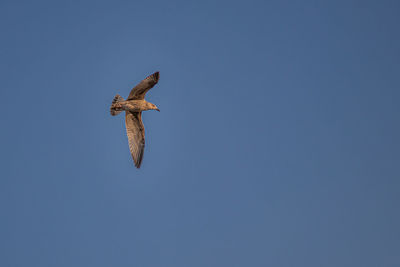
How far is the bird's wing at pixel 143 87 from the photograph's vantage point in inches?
737

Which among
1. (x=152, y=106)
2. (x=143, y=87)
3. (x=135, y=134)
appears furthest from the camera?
(x=135, y=134)

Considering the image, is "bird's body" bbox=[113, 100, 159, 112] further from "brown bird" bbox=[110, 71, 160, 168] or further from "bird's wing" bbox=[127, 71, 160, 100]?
"bird's wing" bbox=[127, 71, 160, 100]

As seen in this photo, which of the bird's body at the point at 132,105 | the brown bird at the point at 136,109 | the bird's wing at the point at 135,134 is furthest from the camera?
the bird's wing at the point at 135,134

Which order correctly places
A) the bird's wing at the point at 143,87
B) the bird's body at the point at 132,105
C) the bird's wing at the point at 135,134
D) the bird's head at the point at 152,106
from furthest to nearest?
the bird's wing at the point at 135,134 < the bird's head at the point at 152,106 < the bird's body at the point at 132,105 < the bird's wing at the point at 143,87

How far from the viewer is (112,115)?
20.4 metres

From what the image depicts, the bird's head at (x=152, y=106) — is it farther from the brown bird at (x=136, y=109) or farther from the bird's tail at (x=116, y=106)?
the bird's tail at (x=116, y=106)

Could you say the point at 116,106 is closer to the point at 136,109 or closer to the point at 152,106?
the point at 136,109

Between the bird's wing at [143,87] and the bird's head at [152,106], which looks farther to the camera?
the bird's head at [152,106]

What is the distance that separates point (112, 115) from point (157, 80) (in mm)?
2863

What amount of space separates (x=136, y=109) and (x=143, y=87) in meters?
1.41

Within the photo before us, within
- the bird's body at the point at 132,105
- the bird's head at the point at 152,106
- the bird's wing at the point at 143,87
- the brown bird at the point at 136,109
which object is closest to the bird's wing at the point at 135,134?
the brown bird at the point at 136,109

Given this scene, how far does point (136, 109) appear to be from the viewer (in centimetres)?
2031

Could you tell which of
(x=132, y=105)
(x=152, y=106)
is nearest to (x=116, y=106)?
(x=132, y=105)

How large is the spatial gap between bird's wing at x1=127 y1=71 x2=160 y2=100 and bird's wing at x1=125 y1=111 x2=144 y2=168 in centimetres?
117
